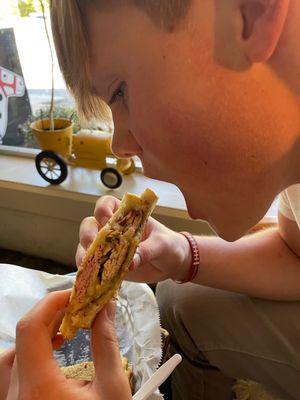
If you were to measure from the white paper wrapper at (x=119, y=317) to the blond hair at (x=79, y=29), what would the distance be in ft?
1.21

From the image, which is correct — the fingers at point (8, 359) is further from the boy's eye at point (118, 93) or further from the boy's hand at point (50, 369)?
the boy's eye at point (118, 93)

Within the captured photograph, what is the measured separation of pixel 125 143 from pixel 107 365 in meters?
0.24

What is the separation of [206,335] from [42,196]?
0.58 metres

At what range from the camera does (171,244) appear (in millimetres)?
709

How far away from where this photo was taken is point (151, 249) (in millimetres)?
686

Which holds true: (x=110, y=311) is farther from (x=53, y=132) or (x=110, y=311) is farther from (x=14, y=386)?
(x=53, y=132)

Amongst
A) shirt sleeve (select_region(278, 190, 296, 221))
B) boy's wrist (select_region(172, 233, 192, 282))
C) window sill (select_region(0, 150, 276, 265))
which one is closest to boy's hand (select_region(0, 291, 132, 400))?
boy's wrist (select_region(172, 233, 192, 282))

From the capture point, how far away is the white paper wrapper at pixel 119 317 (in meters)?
0.69

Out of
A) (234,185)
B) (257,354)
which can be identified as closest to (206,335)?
(257,354)

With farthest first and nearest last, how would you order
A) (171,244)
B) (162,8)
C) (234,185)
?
(171,244) < (234,185) < (162,8)

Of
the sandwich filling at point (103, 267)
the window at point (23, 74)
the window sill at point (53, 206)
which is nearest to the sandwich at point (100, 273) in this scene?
the sandwich filling at point (103, 267)

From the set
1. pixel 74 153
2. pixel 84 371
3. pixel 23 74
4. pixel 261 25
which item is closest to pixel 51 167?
pixel 74 153

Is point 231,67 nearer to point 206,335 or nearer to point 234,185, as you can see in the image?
point 234,185

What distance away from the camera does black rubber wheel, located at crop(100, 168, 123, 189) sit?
108 centimetres
